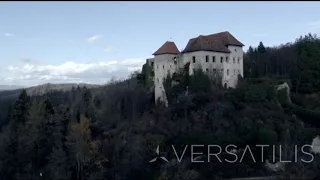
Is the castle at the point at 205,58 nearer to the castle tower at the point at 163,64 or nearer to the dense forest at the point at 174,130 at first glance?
the castle tower at the point at 163,64

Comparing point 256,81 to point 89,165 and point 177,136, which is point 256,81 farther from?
point 89,165

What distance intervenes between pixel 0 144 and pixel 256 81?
24743 millimetres

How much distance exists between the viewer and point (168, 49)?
4225 centimetres

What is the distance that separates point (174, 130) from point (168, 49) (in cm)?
989

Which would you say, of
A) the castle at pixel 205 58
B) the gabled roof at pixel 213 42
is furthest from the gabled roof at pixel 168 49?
the gabled roof at pixel 213 42

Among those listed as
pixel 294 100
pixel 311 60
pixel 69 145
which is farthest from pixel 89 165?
pixel 311 60

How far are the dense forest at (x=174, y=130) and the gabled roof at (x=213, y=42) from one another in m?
2.69

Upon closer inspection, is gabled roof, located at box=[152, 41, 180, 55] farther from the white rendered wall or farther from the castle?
the white rendered wall

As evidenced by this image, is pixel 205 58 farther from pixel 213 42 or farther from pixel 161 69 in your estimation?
pixel 161 69

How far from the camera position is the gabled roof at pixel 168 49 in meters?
42.1

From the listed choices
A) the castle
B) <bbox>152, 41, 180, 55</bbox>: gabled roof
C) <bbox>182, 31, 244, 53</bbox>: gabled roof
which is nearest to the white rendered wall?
the castle

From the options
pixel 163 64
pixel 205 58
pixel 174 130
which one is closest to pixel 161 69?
pixel 163 64

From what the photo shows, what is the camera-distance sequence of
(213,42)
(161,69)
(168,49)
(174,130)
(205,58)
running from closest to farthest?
(174,130), (205,58), (213,42), (161,69), (168,49)

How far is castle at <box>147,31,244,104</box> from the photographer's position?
133ft
